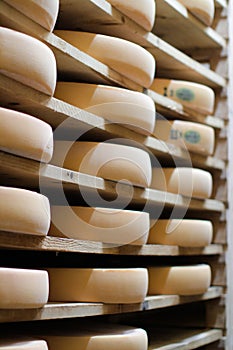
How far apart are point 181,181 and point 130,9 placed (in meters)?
0.53

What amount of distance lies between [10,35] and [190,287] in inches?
37.7

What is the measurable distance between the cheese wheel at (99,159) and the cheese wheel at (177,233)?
0.30 m

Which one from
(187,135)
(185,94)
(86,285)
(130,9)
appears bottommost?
(86,285)

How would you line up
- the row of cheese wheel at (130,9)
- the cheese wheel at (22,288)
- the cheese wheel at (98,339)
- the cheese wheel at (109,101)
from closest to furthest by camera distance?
the cheese wheel at (22,288) → the row of cheese wheel at (130,9) → the cheese wheel at (98,339) → the cheese wheel at (109,101)

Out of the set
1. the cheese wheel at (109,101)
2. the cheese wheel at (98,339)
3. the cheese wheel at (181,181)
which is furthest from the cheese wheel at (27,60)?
the cheese wheel at (181,181)

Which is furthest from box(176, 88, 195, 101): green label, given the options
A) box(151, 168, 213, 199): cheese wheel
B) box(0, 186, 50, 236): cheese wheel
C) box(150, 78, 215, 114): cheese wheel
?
box(0, 186, 50, 236): cheese wheel

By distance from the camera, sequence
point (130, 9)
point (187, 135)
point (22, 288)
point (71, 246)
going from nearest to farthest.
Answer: point (22, 288)
point (71, 246)
point (130, 9)
point (187, 135)

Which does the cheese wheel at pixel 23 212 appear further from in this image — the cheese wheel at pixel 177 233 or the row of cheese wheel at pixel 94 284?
the cheese wheel at pixel 177 233

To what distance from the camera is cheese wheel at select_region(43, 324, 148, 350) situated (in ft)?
4.81

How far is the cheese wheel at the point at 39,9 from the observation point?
1.32 metres

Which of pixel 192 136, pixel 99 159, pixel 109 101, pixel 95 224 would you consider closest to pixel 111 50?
pixel 109 101

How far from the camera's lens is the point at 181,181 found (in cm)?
196

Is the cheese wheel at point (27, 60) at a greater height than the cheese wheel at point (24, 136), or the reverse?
the cheese wheel at point (27, 60)

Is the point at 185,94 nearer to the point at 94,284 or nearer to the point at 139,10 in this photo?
the point at 139,10
